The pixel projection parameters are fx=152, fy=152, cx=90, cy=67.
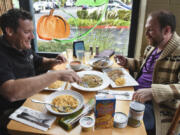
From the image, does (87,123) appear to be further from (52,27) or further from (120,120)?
(52,27)

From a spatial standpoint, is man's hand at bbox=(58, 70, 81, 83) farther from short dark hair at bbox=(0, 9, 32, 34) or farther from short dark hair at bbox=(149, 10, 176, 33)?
short dark hair at bbox=(149, 10, 176, 33)

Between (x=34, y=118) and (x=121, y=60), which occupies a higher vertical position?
(x=121, y=60)

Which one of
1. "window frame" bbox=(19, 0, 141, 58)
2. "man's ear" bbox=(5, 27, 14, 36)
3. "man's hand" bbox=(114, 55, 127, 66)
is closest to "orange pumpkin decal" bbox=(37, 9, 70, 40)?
"window frame" bbox=(19, 0, 141, 58)

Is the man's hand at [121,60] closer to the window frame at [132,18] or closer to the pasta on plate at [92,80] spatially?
the pasta on plate at [92,80]

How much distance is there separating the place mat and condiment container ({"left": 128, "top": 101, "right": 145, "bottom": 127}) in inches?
18.1

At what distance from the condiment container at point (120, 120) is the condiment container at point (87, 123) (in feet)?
0.46

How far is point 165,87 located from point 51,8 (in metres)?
1.89

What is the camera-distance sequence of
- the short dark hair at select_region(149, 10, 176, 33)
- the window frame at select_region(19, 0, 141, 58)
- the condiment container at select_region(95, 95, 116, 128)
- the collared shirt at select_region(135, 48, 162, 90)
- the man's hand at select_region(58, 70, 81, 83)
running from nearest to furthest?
the condiment container at select_region(95, 95, 116, 128) → the man's hand at select_region(58, 70, 81, 83) → the short dark hair at select_region(149, 10, 176, 33) → the collared shirt at select_region(135, 48, 162, 90) → the window frame at select_region(19, 0, 141, 58)

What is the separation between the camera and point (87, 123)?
2.81 feet

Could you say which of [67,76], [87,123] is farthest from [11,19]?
[87,123]

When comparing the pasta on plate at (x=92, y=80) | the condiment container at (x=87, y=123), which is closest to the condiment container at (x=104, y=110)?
the condiment container at (x=87, y=123)

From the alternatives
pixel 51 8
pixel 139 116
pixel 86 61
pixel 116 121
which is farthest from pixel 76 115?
pixel 51 8

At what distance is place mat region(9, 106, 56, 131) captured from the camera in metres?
0.88

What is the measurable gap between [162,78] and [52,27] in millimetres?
1758
